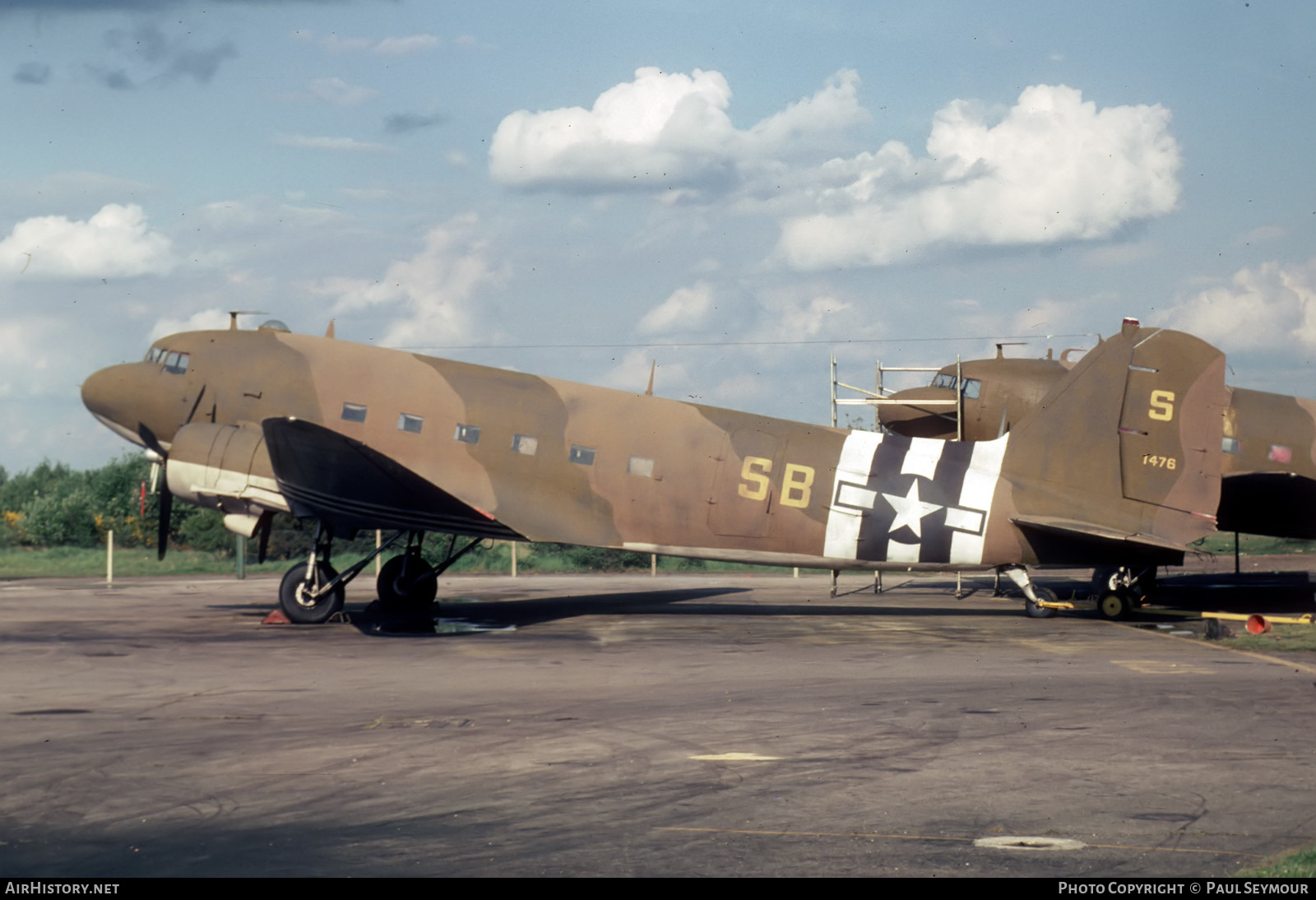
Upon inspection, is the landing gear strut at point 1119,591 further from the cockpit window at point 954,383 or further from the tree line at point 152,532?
the tree line at point 152,532

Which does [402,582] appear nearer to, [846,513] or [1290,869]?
[846,513]

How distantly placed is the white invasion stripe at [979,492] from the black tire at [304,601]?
12340mm

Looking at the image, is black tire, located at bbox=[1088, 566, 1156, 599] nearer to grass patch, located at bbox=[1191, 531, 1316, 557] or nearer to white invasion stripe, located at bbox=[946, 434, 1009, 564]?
white invasion stripe, located at bbox=[946, 434, 1009, 564]

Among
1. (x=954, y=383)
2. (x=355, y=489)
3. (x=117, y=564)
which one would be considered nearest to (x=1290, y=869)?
(x=355, y=489)

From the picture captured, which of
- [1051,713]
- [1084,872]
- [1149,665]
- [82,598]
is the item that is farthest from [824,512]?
[82,598]

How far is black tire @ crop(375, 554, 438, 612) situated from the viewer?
24688mm

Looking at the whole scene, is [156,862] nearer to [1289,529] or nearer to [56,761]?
[56,761]

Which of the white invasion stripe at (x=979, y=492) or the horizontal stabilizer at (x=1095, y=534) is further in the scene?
the white invasion stripe at (x=979, y=492)

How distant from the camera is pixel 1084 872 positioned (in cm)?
701

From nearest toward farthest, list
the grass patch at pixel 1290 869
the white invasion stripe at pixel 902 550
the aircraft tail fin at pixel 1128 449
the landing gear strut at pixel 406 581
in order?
the grass patch at pixel 1290 869
the aircraft tail fin at pixel 1128 449
the white invasion stripe at pixel 902 550
the landing gear strut at pixel 406 581

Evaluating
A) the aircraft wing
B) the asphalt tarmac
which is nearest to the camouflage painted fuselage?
the asphalt tarmac

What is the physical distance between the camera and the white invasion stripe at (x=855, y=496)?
22312 millimetres

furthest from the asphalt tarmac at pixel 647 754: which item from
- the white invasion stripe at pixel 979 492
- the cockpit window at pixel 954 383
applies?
the cockpit window at pixel 954 383
